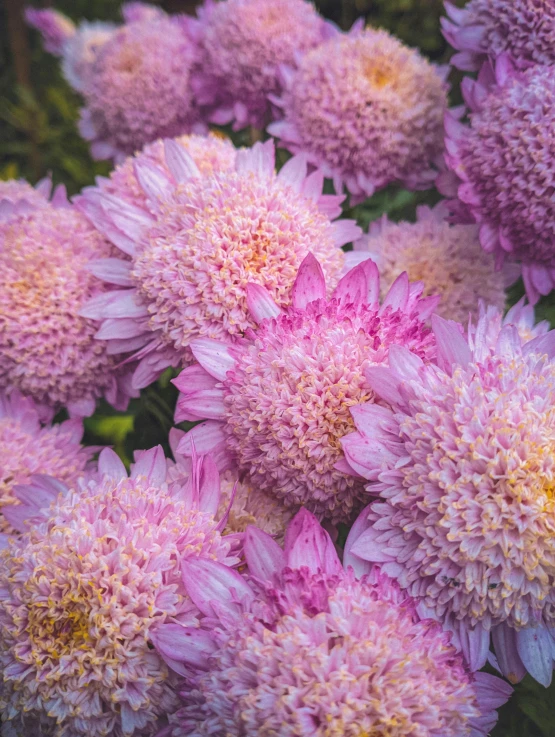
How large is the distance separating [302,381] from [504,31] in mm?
629

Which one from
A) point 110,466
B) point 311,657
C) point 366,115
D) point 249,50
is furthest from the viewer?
point 249,50

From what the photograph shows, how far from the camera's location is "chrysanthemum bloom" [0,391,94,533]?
877 mm

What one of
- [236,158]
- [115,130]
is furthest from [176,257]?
[115,130]

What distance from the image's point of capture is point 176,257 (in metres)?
0.83

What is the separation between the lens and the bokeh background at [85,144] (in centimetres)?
78

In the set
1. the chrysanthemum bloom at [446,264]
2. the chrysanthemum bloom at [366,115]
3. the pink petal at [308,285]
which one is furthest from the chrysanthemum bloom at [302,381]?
the chrysanthemum bloom at [366,115]

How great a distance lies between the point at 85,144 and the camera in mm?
2148

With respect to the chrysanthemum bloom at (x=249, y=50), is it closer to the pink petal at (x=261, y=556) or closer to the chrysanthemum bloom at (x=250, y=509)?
the chrysanthemum bloom at (x=250, y=509)

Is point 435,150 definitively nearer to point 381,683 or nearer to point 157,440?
point 157,440

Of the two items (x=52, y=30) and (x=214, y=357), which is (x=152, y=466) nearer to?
(x=214, y=357)


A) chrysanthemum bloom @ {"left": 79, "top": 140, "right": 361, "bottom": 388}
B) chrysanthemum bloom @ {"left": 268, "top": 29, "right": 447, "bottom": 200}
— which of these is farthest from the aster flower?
chrysanthemum bloom @ {"left": 79, "top": 140, "right": 361, "bottom": 388}

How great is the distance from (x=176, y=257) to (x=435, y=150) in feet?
1.68

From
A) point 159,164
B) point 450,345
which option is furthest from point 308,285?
point 159,164

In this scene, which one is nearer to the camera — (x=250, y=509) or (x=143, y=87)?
(x=250, y=509)
